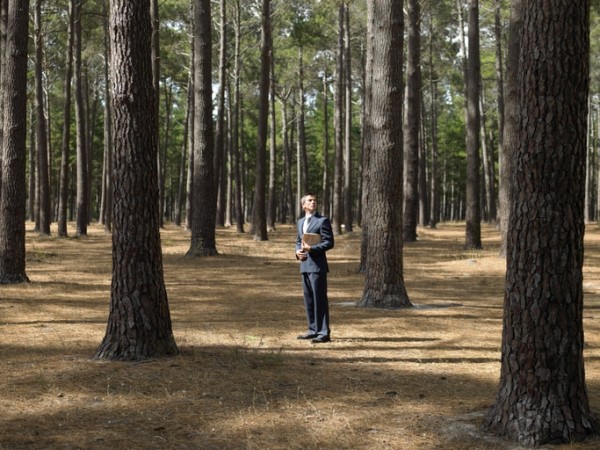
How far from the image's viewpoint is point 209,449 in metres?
4.98

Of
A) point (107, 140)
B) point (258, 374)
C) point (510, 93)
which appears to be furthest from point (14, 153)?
point (107, 140)

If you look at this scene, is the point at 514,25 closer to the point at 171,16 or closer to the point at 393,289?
the point at 393,289

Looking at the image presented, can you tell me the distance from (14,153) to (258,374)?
917cm

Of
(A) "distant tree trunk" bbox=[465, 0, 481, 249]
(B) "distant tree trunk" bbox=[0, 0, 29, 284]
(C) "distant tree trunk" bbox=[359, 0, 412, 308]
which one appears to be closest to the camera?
(C) "distant tree trunk" bbox=[359, 0, 412, 308]

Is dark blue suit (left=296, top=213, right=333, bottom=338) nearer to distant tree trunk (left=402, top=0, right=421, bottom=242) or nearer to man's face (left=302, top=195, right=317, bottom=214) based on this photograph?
man's face (left=302, top=195, right=317, bottom=214)

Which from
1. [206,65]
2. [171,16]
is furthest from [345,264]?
[171,16]

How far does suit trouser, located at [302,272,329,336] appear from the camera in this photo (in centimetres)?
892

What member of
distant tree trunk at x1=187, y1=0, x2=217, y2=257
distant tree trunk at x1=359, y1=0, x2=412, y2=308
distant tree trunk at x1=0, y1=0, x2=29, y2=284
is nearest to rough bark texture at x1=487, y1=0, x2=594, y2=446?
distant tree trunk at x1=359, y1=0, x2=412, y2=308

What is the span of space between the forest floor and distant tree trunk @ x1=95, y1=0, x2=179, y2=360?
1.04 ft

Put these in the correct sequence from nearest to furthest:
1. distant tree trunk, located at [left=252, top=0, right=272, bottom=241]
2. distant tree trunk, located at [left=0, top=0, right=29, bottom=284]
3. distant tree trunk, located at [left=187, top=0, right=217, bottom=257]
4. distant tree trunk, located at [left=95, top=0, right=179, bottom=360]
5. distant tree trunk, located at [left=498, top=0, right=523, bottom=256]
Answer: distant tree trunk, located at [left=95, top=0, right=179, bottom=360]
distant tree trunk, located at [left=0, top=0, right=29, bottom=284]
distant tree trunk, located at [left=498, top=0, right=523, bottom=256]
distant tree trunk, located at [left=187, top=0, right=217, bottom=257]
distant tree trunk, located at [left=252, top=0, right=272, bottom=241]

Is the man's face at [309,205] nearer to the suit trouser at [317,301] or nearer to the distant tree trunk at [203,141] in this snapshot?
the suit trouser at [317,301]

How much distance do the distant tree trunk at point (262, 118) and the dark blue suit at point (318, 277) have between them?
56.4 feet

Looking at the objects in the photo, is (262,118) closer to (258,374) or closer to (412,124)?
(412,124)

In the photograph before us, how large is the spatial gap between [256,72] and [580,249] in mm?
40282
